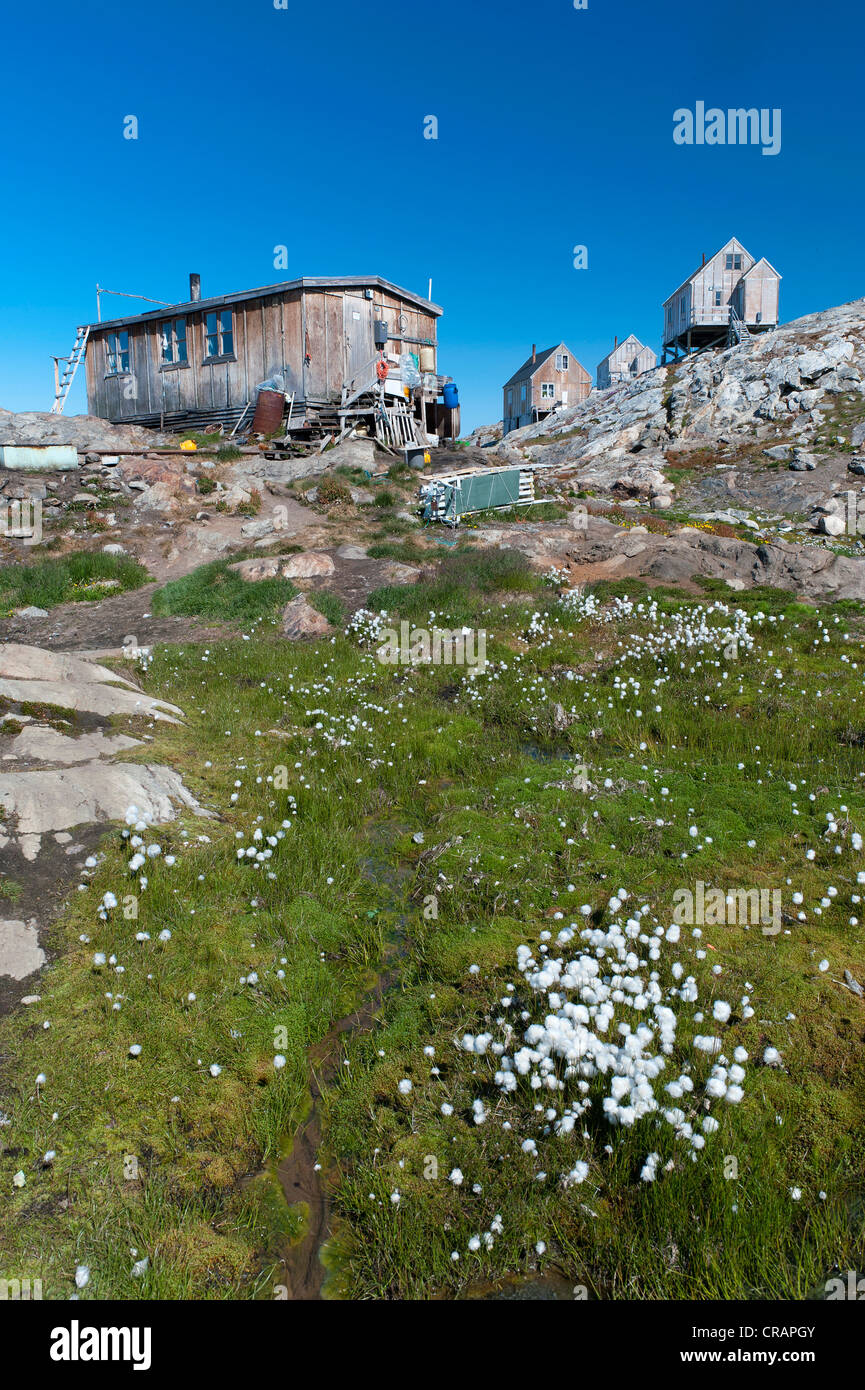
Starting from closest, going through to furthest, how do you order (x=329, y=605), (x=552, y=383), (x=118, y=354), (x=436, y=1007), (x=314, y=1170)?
1. (x=314, y=1170)
2. (x=436, y=1007)
3. (x=329, y=605)
4. (x=118, y=354)
5. (x=552, y=383)

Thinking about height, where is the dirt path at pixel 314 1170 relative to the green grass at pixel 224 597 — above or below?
below

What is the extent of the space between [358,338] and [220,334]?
682cm

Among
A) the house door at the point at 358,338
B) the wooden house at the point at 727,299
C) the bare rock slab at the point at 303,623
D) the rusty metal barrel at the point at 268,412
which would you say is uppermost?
the wooden house at the point at 727,299

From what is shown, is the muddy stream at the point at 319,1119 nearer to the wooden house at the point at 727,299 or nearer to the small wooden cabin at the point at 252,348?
the small wooden cabin at the point at 252,348

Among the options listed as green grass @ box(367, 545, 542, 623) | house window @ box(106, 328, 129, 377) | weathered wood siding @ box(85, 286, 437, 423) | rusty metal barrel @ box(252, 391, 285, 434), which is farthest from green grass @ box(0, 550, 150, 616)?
house window @ box(106, 328, 129, 377)

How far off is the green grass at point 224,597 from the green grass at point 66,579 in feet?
4.77

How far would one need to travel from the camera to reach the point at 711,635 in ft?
40.4

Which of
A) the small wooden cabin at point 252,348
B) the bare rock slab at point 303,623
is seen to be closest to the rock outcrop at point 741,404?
the small wooden cabin at point 252,348

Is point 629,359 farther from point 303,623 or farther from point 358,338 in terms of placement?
point 303,623

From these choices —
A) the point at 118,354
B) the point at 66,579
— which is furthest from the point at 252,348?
the point at 66,579

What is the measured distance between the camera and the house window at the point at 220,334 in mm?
34312

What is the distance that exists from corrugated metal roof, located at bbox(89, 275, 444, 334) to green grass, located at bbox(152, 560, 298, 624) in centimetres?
1982

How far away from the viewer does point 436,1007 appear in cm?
536
